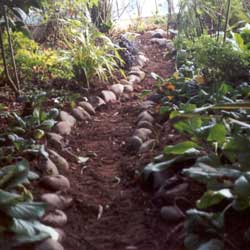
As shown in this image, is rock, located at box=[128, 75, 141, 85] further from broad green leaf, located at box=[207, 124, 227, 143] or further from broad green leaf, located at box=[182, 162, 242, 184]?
broad green leaf, located at box=[182, 162, 242, 184]

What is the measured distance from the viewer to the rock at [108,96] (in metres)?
4.23

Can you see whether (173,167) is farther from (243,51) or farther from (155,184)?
(243,51)

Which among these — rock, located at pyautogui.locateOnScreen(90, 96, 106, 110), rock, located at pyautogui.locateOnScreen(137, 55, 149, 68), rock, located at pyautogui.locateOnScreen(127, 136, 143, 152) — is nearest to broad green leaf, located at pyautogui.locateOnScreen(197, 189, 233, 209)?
rock, located at pyautogui.locateOnScreen(127, 136, 143, 152)

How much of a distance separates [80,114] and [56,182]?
1364 millimetres

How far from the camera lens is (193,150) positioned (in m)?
2.15

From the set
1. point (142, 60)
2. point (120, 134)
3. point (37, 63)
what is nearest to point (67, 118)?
point (120, 134)

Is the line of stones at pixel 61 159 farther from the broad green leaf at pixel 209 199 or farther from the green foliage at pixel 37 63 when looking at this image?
the broad green leaf at pixel 209 199

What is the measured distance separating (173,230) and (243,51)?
189 cm

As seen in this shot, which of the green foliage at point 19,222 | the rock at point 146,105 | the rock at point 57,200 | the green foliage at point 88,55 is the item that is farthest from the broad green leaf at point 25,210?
the green foliage at point 88,55

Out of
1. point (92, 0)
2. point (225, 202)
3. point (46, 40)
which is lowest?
point (225, 202)

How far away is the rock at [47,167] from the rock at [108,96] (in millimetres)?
1746

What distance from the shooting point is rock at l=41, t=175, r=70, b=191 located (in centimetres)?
233

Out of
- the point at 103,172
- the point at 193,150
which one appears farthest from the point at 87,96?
the point at 193,150

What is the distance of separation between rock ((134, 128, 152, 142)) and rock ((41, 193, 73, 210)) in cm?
90
